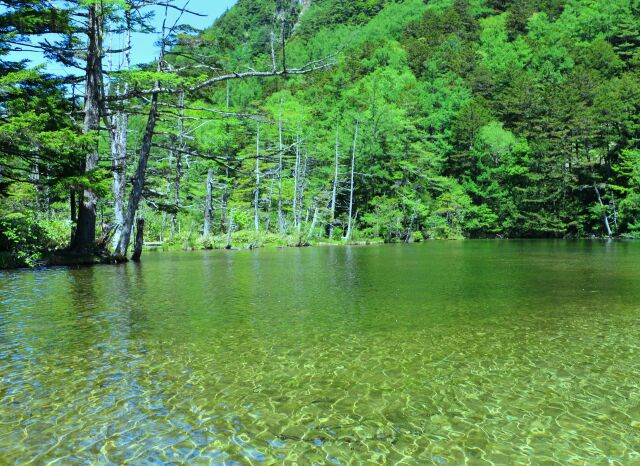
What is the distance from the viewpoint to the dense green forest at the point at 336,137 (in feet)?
53.5

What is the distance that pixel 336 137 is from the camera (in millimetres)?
46250

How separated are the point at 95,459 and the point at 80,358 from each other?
9.41ft

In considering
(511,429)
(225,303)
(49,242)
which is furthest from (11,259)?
(511,429)

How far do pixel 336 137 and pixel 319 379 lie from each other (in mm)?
42451

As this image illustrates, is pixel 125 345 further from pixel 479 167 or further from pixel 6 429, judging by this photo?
pixel 479 167

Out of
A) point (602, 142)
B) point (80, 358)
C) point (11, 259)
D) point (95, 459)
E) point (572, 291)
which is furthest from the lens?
point (602, 142)

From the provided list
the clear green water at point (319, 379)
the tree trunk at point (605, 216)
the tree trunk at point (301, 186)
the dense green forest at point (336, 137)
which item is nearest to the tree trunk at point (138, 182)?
the dense green forest at point (336, 137)

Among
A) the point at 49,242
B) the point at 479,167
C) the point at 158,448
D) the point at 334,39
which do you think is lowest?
the point at 158,448

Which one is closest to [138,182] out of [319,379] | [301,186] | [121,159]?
[121,159]

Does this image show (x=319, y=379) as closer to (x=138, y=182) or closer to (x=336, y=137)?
(x=138, y=182)

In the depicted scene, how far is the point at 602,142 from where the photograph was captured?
50688mm

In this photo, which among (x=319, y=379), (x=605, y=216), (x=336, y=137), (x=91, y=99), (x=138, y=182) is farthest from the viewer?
(x=605, y=216)

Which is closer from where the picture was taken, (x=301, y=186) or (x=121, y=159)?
(x=121, y=159)

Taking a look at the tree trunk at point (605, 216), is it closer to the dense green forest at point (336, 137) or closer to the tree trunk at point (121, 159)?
the dense green forest at point (336, 137)
